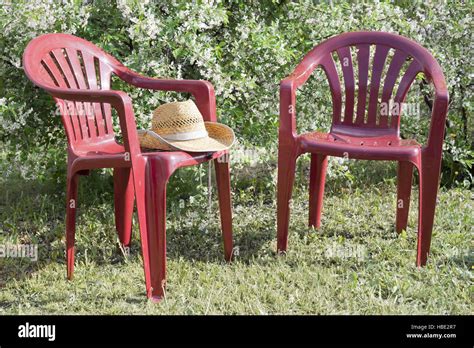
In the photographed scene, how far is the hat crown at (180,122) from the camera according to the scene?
3.24 meters

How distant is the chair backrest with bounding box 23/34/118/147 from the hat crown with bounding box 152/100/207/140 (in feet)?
1.17

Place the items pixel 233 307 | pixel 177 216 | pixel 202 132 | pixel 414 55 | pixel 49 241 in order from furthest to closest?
pixel 177 216
pixel 49 241
pixel 414 55
pixel 202 132
pixel 233 307

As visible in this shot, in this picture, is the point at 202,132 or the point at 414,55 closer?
the point at 202,132

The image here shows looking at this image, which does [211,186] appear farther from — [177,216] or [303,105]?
[303,105]

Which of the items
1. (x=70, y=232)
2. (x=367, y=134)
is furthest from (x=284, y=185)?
(x=70, y=232)

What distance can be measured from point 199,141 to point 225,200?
36 cm

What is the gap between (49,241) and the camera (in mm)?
3844

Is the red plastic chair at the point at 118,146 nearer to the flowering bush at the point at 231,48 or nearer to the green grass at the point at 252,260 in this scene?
the green grass at the point at 252,260

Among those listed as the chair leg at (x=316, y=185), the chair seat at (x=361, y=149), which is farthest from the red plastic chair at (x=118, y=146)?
the chair leg at (x=316, y=185)

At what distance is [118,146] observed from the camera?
11.4ft

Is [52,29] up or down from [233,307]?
up

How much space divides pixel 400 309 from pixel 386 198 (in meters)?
1.62

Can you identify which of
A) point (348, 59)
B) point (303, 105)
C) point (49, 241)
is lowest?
point (49, 241)
